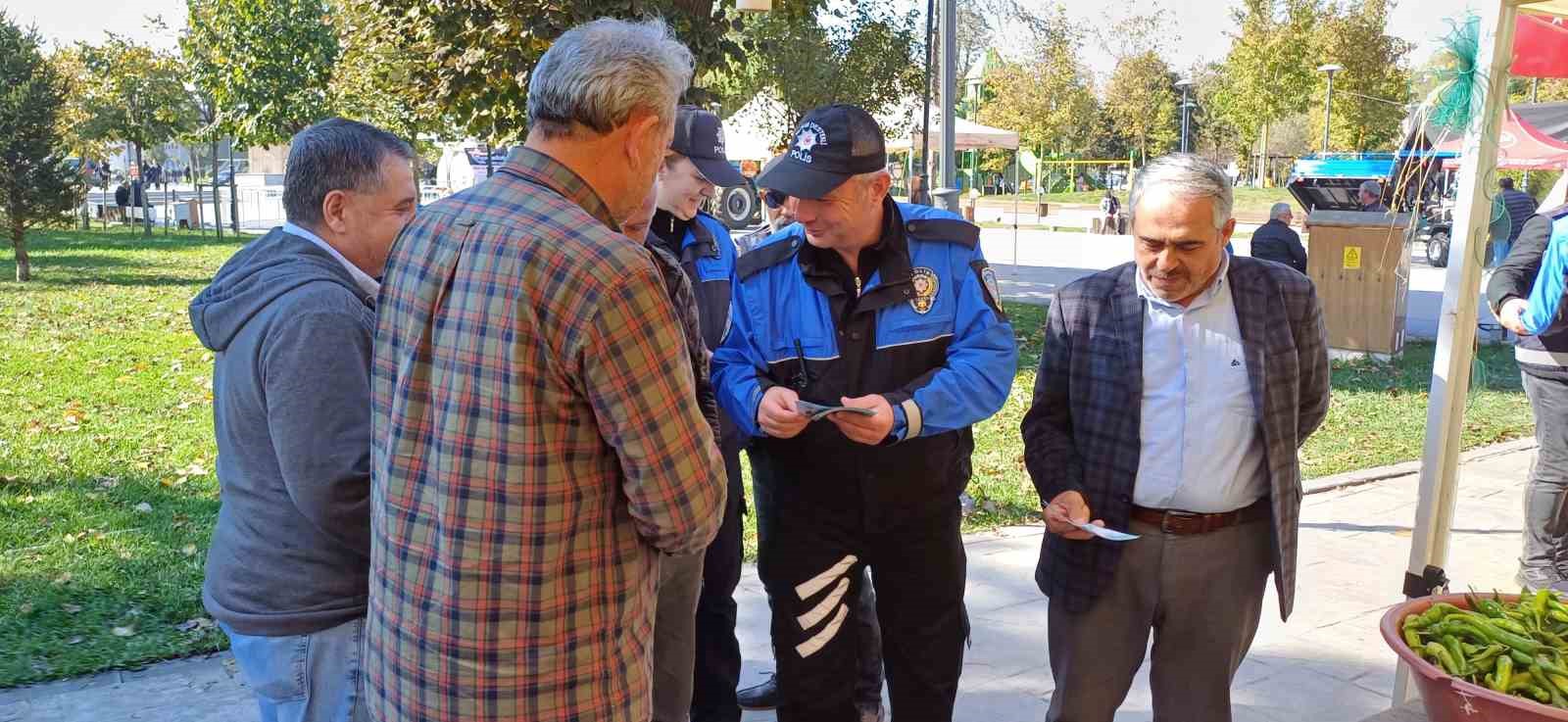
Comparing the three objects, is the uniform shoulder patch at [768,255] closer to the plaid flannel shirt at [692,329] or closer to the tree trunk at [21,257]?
the plaid flannel shirt at [692,329]

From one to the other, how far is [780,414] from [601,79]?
1173 mm

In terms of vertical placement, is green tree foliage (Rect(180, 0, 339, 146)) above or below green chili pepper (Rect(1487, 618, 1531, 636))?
above

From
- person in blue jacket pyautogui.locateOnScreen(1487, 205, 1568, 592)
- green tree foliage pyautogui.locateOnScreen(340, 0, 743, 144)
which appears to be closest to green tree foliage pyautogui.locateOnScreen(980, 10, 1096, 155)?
green tree foliage pyautogui.locateOnScreen(340, 0, 743, 144)

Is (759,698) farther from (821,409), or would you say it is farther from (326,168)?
(326,168)

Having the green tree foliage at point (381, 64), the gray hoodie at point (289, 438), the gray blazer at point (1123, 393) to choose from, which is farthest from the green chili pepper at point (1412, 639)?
the green tree foliage at point (381, 64)

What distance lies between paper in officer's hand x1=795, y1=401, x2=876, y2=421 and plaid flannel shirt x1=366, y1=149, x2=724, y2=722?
0.87 metres

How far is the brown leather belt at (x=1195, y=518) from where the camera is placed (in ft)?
9.45

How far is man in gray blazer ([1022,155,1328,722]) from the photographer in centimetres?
281

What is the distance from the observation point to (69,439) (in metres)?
7.90

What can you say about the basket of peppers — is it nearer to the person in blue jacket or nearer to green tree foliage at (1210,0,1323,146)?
the person in blue jacket

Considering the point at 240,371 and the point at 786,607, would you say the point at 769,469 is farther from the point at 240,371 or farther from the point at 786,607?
the point at 240,371

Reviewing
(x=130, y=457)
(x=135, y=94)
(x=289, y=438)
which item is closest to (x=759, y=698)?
(x=289, y=438)

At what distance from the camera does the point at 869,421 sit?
9.35 feet

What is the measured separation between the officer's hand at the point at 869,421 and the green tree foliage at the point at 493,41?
491cm
